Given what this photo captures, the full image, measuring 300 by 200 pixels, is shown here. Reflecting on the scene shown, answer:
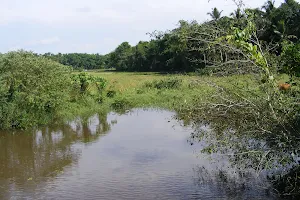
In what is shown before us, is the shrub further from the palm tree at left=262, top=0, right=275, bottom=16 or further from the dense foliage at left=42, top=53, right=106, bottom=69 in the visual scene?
the dense foliage at left=42, top=53, right=106, bottom=69

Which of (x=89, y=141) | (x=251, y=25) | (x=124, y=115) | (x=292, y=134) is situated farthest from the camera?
(x=124, y=115)

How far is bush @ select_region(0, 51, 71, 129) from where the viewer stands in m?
15.8

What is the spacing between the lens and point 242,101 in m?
6.96

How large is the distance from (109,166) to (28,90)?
7647 mm

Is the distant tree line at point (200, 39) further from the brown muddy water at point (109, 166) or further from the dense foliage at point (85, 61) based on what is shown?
the dense foliage at point (85, 61)

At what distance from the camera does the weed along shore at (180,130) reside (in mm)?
6758

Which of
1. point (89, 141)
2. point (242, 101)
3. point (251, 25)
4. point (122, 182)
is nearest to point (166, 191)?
point (122, 182)

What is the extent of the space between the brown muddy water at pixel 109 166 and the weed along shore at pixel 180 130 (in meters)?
0.03

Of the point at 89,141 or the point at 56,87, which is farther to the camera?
the point at 56,87

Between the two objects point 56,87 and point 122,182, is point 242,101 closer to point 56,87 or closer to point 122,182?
point 122,182

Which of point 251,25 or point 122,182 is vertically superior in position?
point 251,25

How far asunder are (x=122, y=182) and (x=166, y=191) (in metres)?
1.29

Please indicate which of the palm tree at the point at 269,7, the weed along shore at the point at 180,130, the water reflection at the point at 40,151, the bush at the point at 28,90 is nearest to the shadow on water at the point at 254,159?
the weed along shore at the point at 180,130

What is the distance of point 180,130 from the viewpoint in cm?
1527
